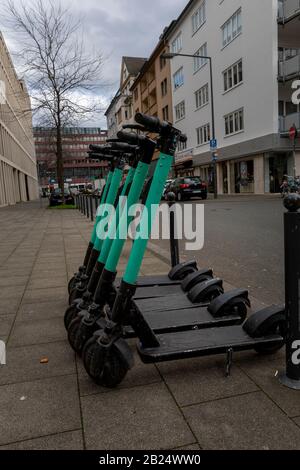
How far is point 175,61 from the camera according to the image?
3831 centimetres

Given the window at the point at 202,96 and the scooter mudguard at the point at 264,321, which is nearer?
the scooter mudguard at the point at 264,321

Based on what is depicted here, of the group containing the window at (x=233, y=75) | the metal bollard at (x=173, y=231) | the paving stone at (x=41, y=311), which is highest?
the window at (x=233, y=75)

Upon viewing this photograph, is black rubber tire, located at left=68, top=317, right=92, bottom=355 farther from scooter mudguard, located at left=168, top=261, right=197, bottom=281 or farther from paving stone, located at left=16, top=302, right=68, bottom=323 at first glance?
scooter mudguard, located at left=168, top=261, right=197, bottom=281

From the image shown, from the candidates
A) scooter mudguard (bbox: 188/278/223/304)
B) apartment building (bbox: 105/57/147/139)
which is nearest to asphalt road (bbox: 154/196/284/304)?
scooter mudguard (bbox: 188/278/223/304)

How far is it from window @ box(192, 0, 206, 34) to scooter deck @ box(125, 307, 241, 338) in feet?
107

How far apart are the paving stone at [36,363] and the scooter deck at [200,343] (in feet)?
1.97

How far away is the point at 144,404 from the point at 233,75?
2765 centimetres

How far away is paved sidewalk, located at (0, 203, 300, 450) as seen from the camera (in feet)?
5.98

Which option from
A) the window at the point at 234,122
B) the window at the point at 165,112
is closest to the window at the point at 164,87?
the window at the point at 165,112

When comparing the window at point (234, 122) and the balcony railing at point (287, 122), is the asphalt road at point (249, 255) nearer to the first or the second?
the balcony railing at point (287, 122)

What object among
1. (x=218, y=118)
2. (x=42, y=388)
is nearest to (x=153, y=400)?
(x=42, y=388)

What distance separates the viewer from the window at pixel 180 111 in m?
37.2
